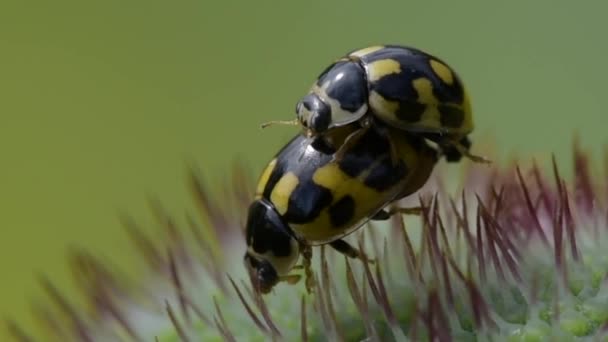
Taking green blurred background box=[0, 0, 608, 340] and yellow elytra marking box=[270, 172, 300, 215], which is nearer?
yellow elytra marking box=[270, 172, 300, 215]

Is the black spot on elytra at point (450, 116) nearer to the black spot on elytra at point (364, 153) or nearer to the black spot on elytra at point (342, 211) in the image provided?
the black spot on elytra at point (364, 153)

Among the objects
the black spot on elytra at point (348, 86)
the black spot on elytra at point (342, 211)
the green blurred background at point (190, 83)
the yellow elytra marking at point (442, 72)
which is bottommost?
the green blurred background at point (190, 83)

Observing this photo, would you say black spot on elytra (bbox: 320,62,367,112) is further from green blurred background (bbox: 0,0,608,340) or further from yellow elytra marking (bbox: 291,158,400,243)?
green blurred background (bbox: 0,0,608,340)

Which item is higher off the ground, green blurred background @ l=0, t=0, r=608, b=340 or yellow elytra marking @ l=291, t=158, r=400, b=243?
yellow elytra marking @ l=291, t=158, r=400, b=243

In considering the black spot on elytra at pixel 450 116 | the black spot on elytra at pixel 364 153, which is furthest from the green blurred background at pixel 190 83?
the black spot on elytra at pixel 364 153

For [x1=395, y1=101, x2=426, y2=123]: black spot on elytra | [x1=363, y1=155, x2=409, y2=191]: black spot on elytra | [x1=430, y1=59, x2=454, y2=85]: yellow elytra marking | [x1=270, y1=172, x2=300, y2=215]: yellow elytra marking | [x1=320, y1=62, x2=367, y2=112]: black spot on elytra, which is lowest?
[x1=363, y1=155, x2=409, y2=191]: black spot on elytra

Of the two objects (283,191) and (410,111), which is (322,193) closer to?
(283,191)

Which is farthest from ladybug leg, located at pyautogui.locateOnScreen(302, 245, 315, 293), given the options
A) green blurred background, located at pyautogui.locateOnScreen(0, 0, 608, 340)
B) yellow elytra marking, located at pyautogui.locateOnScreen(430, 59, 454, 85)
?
green blurred background, located at pyautogui.locateOnScreen(0, 0, 608, 340)
